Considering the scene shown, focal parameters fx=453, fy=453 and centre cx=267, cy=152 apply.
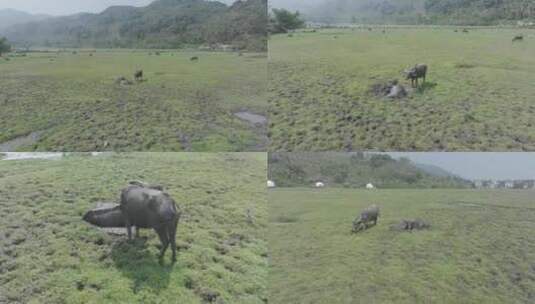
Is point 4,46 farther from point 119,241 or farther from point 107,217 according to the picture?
point 119,241

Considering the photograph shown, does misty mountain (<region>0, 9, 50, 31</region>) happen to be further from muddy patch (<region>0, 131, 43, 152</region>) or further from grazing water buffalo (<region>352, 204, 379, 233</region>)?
grazing water buffalo (<region>352, 204, 379, 233</region>)

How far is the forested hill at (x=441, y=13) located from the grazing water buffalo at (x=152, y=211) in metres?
34.6

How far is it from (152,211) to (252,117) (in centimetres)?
1400

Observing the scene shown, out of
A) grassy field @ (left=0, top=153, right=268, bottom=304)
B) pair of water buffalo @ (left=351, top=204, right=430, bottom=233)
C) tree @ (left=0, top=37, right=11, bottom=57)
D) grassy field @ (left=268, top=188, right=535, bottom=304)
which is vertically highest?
tree @ (left=0, top=37, right=11, bottom=57)

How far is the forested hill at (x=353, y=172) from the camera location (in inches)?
866

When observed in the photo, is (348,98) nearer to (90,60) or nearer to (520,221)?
(520,221)

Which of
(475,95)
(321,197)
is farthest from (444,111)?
(321,197)

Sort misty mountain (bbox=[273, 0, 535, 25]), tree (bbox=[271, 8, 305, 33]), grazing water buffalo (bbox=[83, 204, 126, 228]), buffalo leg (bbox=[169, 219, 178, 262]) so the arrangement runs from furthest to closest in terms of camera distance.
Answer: misty mountain (bbox=[273, 0, 535, 25])
tree (bbox=[271, 8, 305, 33])
grazing water buffalo (bbox=[83, 204, 126, 228])
buffalo leg (bbox=[169, 219, 178, 262])

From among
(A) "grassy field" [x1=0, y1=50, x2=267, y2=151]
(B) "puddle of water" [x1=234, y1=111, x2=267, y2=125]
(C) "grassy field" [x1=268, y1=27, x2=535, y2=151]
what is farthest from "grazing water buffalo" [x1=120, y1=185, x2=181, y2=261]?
(B) "puddle of water" [x1=234, y1=111, x2=267, y2=125]

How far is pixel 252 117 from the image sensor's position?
25.2 meters

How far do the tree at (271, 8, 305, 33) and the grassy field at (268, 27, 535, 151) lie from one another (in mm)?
6045

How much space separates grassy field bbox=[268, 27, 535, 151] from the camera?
18797 millimetres

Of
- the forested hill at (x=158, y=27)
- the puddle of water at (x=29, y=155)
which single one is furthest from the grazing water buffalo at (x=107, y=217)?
the forested hill at (x=158, y=27)

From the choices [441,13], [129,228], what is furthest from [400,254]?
[441,13]
